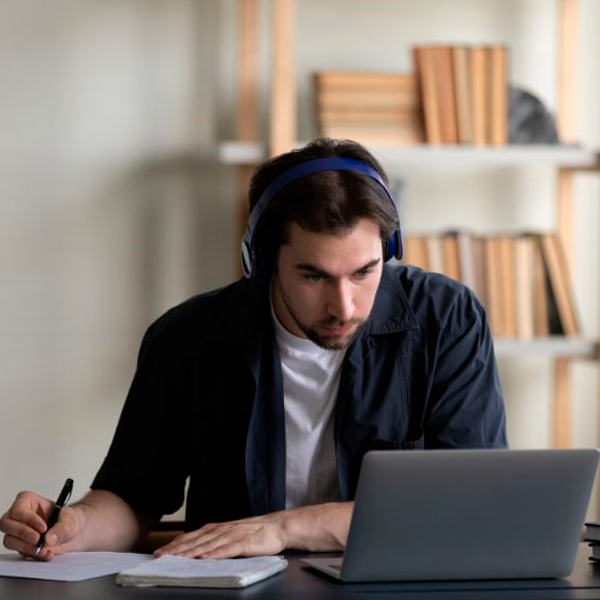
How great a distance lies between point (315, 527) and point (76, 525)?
34 cm

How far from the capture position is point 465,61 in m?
3.11

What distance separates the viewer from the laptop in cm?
146

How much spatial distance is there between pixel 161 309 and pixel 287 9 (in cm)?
81

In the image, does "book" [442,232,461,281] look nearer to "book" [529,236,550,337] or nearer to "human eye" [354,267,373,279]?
"book" [529,236,550,337]

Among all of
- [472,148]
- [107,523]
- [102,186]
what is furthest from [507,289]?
[107,523]

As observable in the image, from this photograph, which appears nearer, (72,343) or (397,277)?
(397,277)

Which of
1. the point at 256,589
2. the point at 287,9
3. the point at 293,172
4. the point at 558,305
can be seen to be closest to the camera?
the point at 256,589

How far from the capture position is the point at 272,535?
1697 mm

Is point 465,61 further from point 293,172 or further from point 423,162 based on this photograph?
point 293,172

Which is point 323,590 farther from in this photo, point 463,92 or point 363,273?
point 463,92

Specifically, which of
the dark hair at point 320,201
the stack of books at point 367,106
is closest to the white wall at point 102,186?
the stack of books at point 367,106

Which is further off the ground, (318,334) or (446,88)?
(446,88)

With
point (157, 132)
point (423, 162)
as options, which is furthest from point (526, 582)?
point (157, 132)

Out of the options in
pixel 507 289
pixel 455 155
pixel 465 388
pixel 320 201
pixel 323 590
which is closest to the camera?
pixel 323 590
